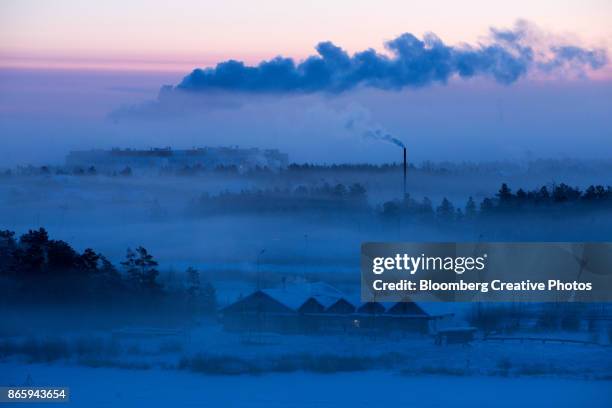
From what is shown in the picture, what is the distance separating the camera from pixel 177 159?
30.2ft

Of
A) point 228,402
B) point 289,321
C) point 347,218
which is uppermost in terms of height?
point 347,218

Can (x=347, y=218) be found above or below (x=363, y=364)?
above

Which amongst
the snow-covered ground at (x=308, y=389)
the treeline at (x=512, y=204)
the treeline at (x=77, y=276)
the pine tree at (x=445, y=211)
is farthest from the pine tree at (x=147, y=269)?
the pine tree at (x=445, y=211)

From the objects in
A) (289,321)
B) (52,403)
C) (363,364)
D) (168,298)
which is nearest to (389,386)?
(363,364)

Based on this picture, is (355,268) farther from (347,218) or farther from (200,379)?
(200,379)

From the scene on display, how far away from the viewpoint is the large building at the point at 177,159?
9.13 meters

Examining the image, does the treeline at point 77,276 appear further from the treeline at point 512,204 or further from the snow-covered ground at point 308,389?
the treeline at point 512,204

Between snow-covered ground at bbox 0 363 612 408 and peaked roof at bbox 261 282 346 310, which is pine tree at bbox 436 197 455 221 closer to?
peaked roof at bbox 261 282 346 310

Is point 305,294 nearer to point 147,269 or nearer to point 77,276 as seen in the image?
point 147,269

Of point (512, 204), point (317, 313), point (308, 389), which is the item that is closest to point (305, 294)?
point (317, 313)

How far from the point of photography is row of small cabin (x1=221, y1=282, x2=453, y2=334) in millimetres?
8602

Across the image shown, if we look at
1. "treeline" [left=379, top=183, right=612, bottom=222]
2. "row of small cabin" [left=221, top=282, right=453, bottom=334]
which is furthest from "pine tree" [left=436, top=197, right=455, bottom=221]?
"row of small cabin" [left=221, top=282, right=453, bottom=334]

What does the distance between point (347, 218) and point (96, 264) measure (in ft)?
5.89

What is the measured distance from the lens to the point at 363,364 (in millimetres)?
8648
